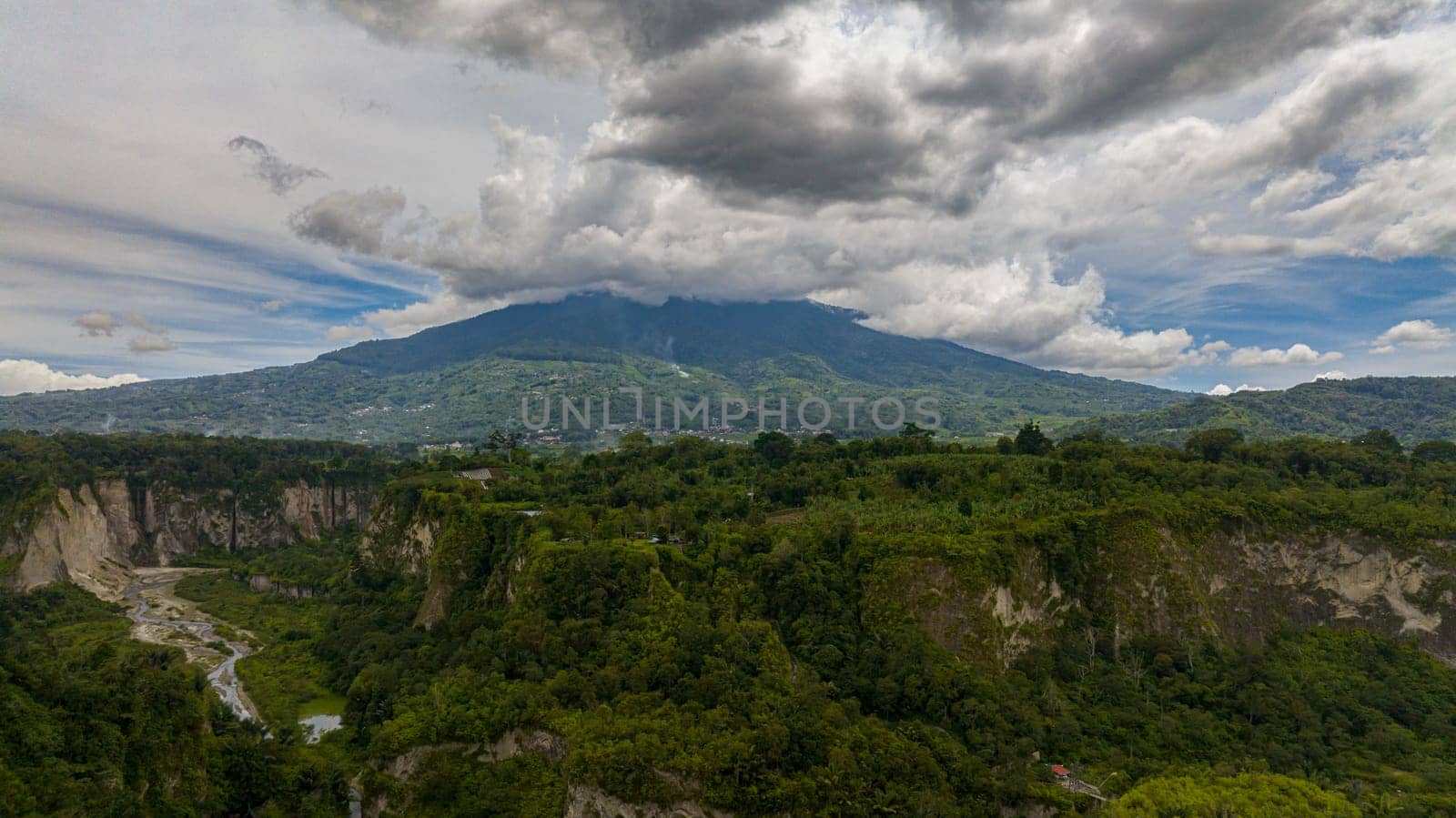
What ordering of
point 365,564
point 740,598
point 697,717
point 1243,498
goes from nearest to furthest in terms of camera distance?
point 697,717 < point 740,598 < point 1243,498 < point 365,564

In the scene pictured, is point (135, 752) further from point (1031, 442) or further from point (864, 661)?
point (1031, 442)

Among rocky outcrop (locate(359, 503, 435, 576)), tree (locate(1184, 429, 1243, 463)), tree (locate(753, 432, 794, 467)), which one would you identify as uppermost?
tree (locate(1184, 429, 1243, 463))

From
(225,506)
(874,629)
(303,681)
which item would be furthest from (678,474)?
(225,506)

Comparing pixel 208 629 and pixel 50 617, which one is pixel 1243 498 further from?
pixel 50 617

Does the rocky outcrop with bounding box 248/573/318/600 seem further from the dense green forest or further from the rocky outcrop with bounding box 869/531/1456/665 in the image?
the rocky outcrop with bounding box 869/531/1456/665

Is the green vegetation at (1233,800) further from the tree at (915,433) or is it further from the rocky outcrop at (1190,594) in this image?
the tree at (915,433)

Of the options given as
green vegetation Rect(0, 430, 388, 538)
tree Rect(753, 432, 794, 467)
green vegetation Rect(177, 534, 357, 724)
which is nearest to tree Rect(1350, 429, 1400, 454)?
tree Rect(753, 432, 794, 467)

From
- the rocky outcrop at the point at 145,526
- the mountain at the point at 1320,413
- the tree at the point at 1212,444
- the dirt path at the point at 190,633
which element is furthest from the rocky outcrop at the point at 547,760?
the mountain at the point at 1320,413
